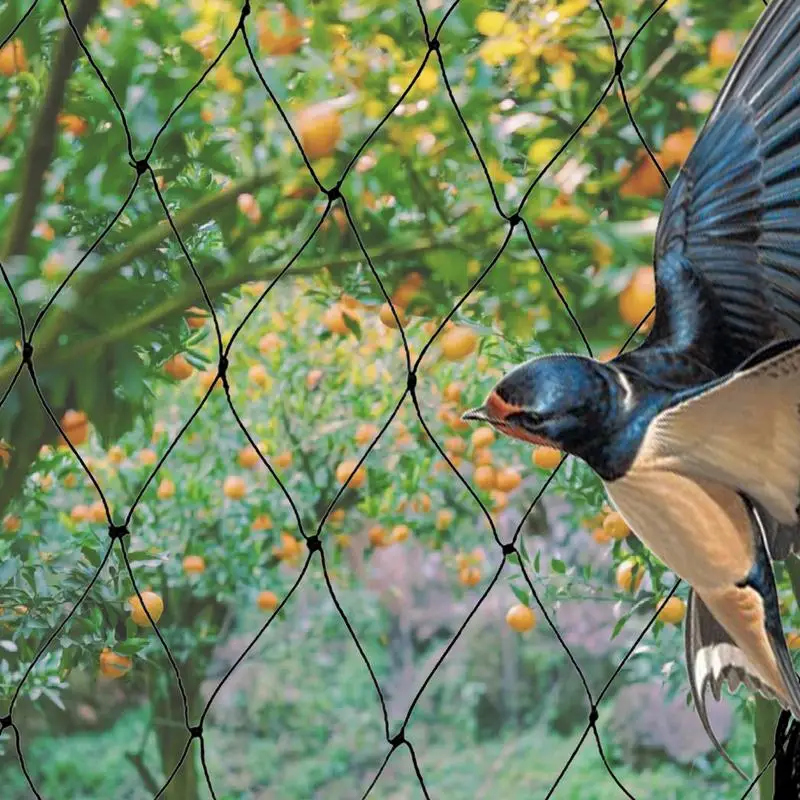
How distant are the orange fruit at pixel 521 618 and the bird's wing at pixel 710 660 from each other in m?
0.21

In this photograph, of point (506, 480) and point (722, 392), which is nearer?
point (722, 392)

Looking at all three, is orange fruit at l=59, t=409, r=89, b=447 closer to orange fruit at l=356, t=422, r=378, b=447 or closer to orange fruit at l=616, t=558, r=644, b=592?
orange fruit at l=356, t=422, r=378, b=447

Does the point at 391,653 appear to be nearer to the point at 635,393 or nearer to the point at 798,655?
the point at 798,655

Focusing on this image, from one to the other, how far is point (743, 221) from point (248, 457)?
34 cm

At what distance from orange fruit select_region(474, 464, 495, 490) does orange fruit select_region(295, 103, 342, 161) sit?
15cm

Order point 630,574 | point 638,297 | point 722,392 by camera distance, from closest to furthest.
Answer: point 722,392 < point 638,297 < point 630,574

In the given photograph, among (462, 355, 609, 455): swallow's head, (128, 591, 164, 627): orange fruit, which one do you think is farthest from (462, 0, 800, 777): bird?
(128, 591, 164, 627): orange fruit

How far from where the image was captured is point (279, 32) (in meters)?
0.50

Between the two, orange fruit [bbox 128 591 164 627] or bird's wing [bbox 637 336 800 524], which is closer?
bird's wing [bbox 637 336 800 524]

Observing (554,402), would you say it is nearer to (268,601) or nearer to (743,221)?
(743,221)

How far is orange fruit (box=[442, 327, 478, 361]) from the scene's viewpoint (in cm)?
Answer: 47

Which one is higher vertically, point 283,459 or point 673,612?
point 283,459

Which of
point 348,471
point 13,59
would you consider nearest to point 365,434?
point 348,471

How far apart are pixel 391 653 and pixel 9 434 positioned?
8.3 inches
